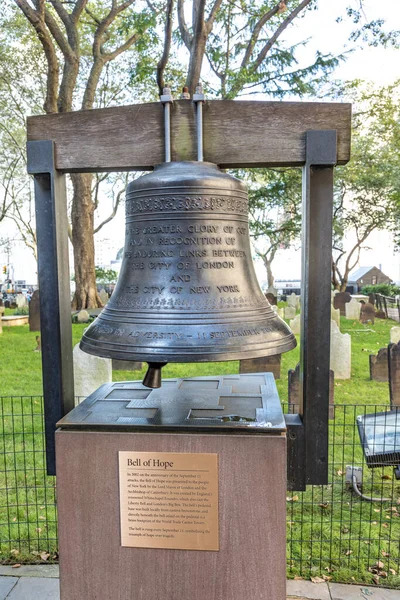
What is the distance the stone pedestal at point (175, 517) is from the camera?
224 cm

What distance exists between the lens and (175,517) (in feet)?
7.68

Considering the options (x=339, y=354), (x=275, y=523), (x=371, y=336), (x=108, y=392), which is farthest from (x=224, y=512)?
(x=371, y=336)

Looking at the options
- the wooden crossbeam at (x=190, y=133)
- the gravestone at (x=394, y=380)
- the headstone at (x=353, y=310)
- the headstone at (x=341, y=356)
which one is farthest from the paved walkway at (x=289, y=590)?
the headstone at (x=353, y=310)

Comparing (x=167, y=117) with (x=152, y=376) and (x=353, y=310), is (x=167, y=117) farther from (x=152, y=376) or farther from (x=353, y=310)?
(x=353, y=310)

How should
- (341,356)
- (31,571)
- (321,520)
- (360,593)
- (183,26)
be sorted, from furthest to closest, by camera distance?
(183,26) → (341,356) → (321,520) → (31,571) → (360,593)

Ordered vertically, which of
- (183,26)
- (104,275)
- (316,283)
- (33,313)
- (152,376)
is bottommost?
(33,313)

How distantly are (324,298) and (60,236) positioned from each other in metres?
1.42

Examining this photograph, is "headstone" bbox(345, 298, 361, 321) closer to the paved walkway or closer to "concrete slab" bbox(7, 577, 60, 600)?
the paved walkway

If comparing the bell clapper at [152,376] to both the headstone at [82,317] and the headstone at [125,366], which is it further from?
the headstone at [82,317]

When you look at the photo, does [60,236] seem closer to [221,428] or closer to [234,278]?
[234,278]

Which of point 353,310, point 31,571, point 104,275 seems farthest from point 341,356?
point 104,275

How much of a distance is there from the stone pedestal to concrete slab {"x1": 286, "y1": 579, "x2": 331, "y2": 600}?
1.11 meters

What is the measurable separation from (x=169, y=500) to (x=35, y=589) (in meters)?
1.62

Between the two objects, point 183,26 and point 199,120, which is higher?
point 183,26
